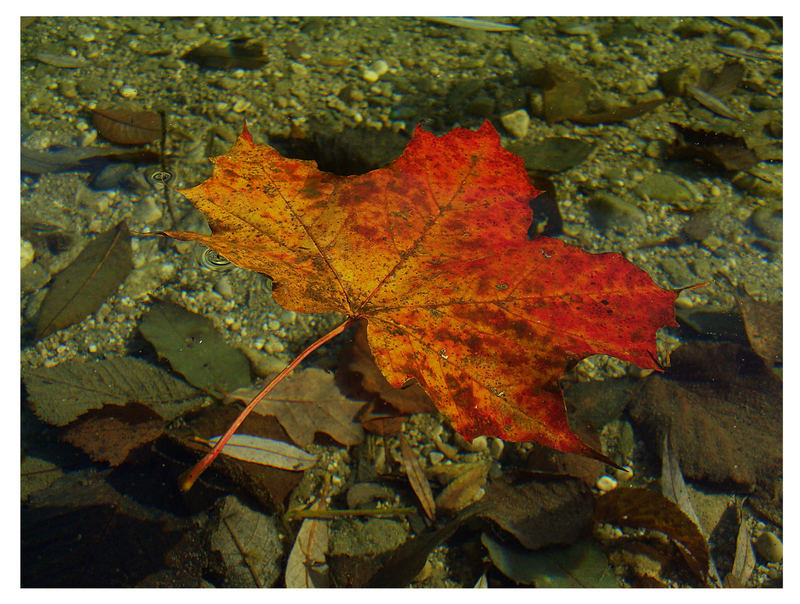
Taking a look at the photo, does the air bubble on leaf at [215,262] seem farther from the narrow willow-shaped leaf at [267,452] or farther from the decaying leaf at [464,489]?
the decaying leaf at [464,489]

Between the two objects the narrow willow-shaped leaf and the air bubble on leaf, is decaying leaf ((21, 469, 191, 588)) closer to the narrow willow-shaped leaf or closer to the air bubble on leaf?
the narrow willow-shaped leaf

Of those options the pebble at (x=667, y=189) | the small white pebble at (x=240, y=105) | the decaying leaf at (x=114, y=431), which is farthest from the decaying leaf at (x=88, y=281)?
the pebble at (x=667, y=189)

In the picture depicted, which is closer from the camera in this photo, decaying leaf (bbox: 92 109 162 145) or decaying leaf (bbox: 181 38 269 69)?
decaying leaf (bbox: 92 109 162 145)

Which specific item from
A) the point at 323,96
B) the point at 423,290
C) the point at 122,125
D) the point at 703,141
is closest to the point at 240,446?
the point at 423,290

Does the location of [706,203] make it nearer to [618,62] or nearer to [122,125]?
[618,62]

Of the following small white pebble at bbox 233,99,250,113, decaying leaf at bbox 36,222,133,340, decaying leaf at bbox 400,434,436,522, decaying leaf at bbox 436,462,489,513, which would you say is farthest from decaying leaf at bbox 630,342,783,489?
small white pebble at bbox 233,99,250,113

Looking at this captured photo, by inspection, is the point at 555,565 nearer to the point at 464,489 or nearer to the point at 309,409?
the point at 464,489
